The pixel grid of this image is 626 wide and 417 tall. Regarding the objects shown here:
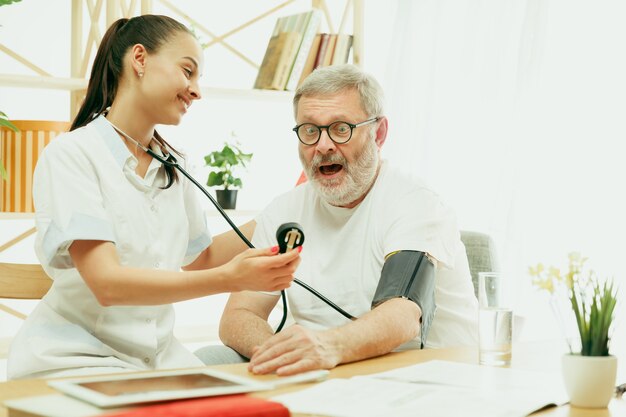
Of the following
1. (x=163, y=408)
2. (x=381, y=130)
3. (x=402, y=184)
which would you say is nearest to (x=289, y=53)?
(x=381, y=130)

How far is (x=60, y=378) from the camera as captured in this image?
1.27 metres

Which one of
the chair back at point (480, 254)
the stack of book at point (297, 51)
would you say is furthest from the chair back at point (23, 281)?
the stack of book at point (297, 51)

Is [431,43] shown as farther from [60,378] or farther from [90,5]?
[60,378]

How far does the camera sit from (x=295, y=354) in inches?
52.9

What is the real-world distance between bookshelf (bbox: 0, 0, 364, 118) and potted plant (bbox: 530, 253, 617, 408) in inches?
82.3

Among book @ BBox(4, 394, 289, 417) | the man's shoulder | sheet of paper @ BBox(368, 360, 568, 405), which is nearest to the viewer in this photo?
book @ BBox(4, 394, 289, 417)

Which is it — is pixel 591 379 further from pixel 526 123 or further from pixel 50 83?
pixel 50 83

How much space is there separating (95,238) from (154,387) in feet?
1.69

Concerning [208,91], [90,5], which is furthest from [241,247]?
[90,5]

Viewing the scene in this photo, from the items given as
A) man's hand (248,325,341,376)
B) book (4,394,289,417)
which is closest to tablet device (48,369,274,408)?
book (4,394,289,417)

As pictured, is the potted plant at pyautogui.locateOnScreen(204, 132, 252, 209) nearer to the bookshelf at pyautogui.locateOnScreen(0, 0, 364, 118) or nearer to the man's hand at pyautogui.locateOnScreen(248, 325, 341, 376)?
the bookshelf at pyautogui.locateOnScreen(0, 0, 364, 118)

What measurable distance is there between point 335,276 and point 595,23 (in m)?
1.52

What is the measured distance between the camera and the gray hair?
77.0 inches

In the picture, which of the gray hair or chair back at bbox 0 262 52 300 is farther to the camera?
the gray hair
